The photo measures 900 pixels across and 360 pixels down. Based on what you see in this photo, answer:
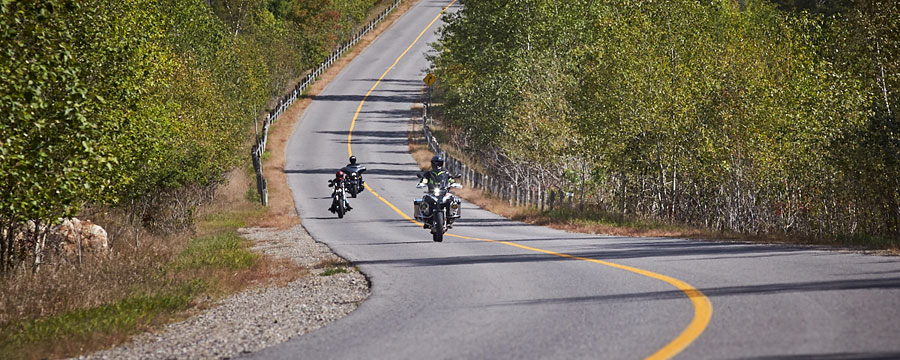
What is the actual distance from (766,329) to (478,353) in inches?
104

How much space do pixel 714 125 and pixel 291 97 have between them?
59.1 metres

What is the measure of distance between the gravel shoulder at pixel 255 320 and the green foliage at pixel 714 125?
11.4m

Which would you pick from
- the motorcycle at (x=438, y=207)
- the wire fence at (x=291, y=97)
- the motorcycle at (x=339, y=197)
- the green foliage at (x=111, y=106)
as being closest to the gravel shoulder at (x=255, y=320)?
the green foliage at (x=111, y=106)

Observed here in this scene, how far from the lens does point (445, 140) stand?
222ft

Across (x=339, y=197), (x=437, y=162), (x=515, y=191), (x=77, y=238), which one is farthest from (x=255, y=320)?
(x=515, y=191)

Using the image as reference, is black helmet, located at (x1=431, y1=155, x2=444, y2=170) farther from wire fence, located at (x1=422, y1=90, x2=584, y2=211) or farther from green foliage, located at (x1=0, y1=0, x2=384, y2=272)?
wire fence, located at (x1=422, y1=90, x2=584, y2=211)

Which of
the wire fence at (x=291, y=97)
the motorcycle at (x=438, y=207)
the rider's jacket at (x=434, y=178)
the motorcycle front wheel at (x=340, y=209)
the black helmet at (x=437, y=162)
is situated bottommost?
the motorcycle front wheel at (x=340, y=209)

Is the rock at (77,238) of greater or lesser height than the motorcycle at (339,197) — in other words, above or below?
below

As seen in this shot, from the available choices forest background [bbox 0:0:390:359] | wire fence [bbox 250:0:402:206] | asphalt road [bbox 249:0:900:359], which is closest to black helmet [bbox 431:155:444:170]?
asphalt road [bbox 249:0:900:359]

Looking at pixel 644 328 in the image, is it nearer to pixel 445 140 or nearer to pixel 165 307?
pixel 165 307

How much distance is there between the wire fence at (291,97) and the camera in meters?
44.2

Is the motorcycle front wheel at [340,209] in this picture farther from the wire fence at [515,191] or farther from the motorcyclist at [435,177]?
the motorcyclist at [435,177]

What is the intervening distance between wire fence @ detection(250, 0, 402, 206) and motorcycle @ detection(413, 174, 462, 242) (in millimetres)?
21357

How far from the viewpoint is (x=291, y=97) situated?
271ft
